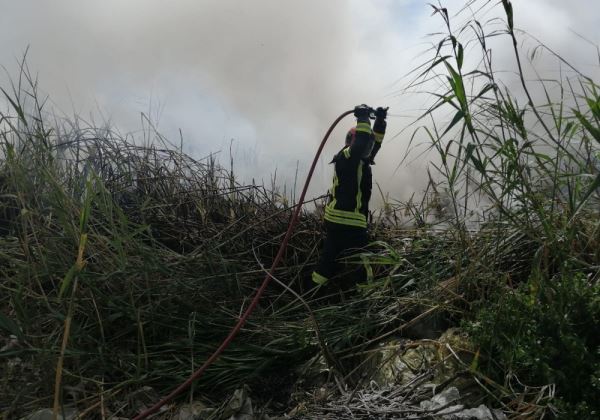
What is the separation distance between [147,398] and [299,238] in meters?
2.13

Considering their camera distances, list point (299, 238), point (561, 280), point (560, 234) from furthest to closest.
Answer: point (299, 238), point (560, 234), point (561, 280)

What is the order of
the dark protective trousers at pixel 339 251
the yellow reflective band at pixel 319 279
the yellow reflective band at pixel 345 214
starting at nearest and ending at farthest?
the yellow reflective band at pixel 319 279 < the dark protective trousers at pixel 339 251 < the yellow reflective band at pixel 345 214

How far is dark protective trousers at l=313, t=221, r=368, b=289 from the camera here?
435 cm

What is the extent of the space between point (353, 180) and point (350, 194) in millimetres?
122

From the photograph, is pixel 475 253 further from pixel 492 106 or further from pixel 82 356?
pixel 82 356

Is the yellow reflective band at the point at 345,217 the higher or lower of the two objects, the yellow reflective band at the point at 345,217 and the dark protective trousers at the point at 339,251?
the higher

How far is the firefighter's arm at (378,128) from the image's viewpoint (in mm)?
4480

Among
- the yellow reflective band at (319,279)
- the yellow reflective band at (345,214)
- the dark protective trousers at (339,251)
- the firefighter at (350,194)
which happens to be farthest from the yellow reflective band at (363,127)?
the yellow reflective band at (319,279)

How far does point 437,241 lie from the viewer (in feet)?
12.8

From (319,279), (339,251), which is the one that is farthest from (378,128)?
(319,279)

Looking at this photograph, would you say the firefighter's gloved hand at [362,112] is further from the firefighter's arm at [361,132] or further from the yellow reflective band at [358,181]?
the yellow reflective band at [358,181]

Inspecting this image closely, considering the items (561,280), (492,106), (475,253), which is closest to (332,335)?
(475,253)

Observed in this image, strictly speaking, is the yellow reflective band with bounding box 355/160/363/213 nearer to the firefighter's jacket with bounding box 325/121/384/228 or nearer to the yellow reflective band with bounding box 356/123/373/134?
the firefighter's jacket with bounding box 325/121/384/228

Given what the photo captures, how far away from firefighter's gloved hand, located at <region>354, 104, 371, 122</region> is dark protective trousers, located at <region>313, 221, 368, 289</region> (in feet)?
2.94
